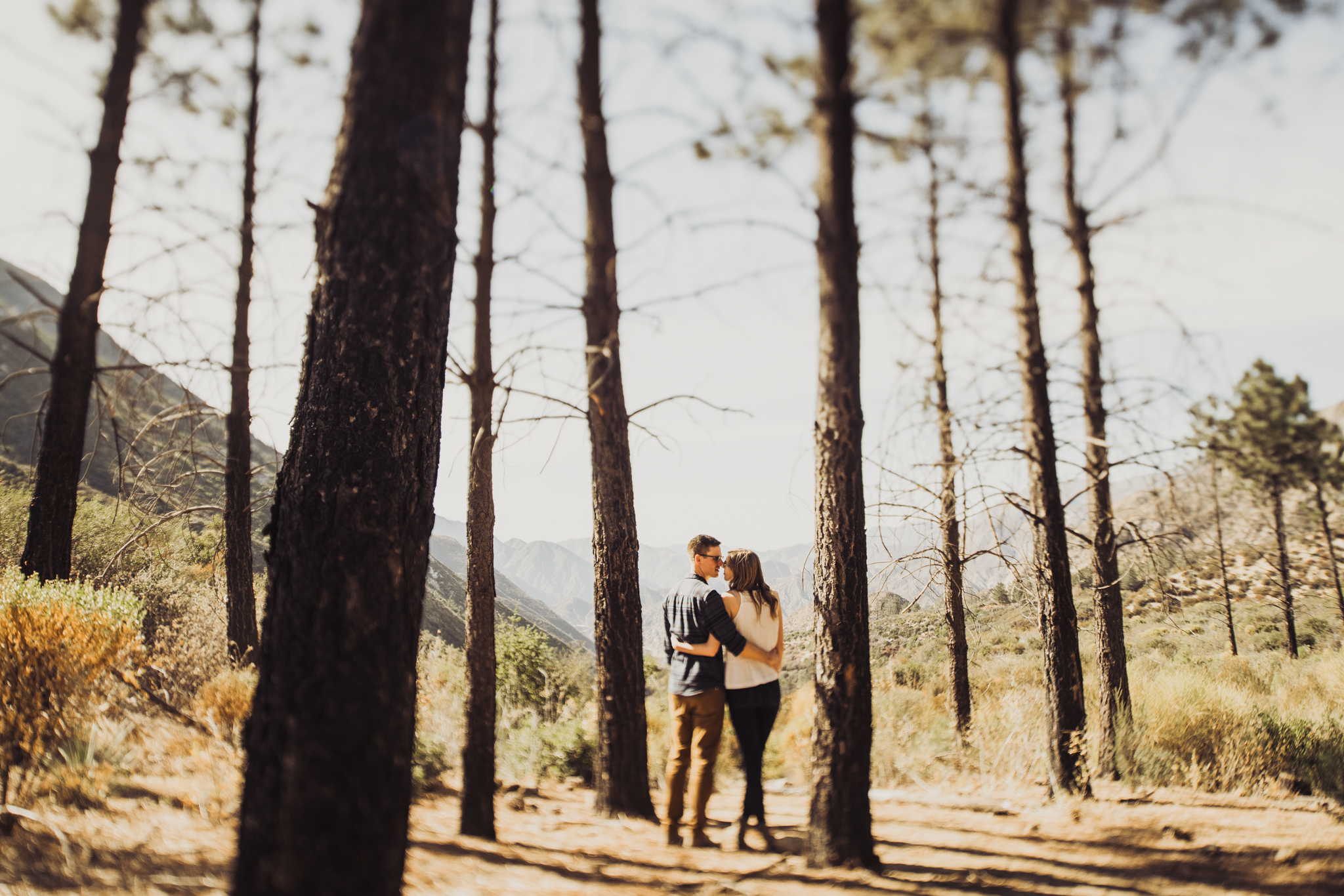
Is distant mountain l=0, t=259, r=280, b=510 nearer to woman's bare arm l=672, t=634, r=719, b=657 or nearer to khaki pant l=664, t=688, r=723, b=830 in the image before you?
woman's bare arm l=672, t=634, r=719, b=657

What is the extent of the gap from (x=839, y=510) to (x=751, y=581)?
848mm

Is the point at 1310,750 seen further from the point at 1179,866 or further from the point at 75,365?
the point at 75,365

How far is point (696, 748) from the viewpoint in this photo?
3965mm

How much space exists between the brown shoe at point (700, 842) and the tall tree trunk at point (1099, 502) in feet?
14.0

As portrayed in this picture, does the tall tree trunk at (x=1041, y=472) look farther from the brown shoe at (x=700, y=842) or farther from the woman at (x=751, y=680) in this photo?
the brown shoe at (x=700, y=842)

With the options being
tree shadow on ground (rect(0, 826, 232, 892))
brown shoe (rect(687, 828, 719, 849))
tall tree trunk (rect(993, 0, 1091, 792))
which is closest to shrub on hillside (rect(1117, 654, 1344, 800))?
tall tree trunk (rect(993, 0, 1091, 792))

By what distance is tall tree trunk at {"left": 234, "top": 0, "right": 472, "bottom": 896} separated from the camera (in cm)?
190

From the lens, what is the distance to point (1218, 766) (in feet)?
18.2

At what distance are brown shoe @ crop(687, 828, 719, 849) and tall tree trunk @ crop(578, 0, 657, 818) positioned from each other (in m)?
0.78

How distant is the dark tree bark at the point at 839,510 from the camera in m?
3.40

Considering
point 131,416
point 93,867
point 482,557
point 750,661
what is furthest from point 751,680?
point 131,416

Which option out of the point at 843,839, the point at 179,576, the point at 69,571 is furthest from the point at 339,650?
the point at 179,576

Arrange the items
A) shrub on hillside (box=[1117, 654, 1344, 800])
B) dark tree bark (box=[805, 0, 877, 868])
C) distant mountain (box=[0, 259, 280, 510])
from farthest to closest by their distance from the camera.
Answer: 1. distant mountain (box=[0, 259, 280, 510])
2. shrub on hillside (box=[1117, 654, 1344, 800])
3. dark tree bark (box=[805, 0, 877, 868])

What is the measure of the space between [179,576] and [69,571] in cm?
805
